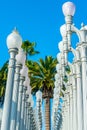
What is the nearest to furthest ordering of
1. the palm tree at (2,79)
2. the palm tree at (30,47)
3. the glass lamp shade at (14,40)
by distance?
1. the glass lamp shade at (14,40)
2. the palm tree at (2,79)
3. the palm tree at (30,47)

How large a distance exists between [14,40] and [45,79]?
32.1 m

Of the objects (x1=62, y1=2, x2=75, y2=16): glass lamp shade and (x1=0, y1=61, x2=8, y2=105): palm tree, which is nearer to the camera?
(x1=62, y1=2, x2=75, y2=16): glass lamp shade

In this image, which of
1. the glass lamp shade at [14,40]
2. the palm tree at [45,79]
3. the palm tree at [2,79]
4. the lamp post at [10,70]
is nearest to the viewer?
the lamp post at [10,70]

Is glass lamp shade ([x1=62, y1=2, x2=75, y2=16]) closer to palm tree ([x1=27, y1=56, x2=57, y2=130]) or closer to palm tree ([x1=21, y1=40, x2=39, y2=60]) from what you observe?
palm tree ([x1=27, y1=56, x2=57, y2=130])

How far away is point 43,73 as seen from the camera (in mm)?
40781

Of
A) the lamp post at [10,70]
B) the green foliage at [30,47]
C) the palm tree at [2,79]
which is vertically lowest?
the lamp post at [10,70]

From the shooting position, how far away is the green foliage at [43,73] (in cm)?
3956

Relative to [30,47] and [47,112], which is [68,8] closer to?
[47,112]

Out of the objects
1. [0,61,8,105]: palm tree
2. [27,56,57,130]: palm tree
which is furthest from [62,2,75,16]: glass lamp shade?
[27,56,57,130]: palm tree

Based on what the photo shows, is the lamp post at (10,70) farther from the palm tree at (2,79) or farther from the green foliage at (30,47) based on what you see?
the green foliage at (30,47)

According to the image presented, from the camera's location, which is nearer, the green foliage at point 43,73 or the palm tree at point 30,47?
the green foliage at point 43,73

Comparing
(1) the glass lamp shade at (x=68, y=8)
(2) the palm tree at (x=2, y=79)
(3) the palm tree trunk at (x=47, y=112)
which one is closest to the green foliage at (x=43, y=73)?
(3) the palm tree trunk at (x=47, y=112)

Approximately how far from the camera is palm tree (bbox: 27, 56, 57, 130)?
3953cm

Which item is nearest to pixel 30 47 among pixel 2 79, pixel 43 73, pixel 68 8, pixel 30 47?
pixel 30 47
